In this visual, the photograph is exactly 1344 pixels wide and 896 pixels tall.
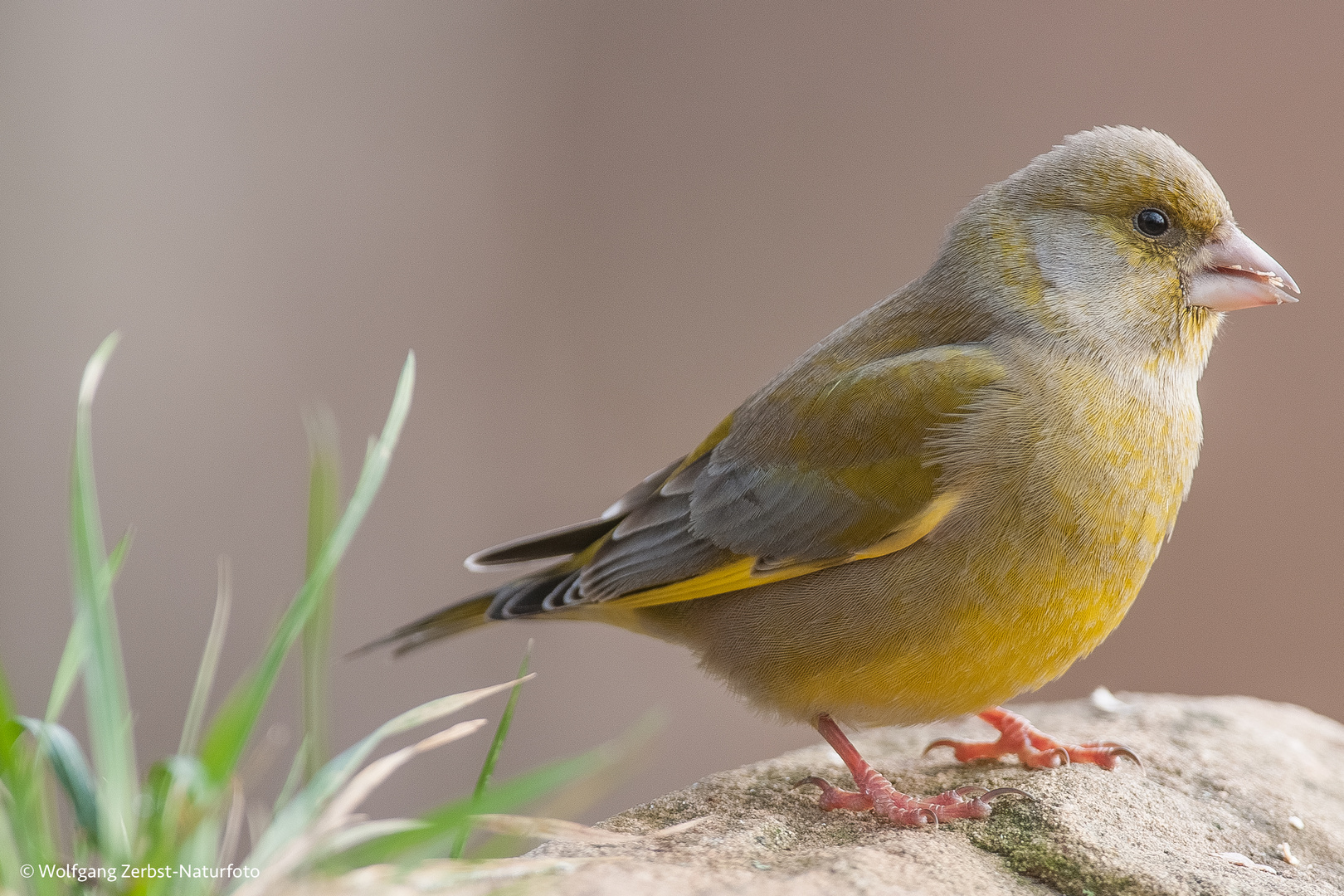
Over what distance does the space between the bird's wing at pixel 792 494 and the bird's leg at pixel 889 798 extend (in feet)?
1.36

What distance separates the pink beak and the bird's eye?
0.11 meters

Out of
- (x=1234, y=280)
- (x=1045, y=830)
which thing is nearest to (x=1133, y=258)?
(x=1234, y=280)

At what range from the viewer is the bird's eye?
2.77m

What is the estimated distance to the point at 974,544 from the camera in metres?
2.44

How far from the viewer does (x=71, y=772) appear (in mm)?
1783

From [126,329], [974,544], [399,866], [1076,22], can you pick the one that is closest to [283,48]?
[126,329]

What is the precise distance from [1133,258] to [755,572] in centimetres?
114

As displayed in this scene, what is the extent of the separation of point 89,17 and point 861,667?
15.8 feet

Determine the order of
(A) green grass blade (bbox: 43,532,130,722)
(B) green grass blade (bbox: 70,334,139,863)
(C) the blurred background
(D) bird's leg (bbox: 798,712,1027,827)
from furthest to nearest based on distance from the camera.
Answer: (C) the blurred background, (D) bird's leg (bbox: 798,712,1027,827), (A) green grass blade (bbox: 43,532,130,722), (B) green grass blade (bbox: 70,334,139,863)

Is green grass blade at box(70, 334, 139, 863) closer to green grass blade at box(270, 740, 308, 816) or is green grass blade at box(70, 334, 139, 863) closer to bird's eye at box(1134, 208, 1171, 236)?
green grass blade at box(270, 740, 308, 816)

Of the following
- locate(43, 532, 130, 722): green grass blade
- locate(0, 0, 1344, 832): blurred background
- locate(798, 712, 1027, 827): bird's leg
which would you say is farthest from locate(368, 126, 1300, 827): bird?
locate(0, 0, 1344, 832): blurred background

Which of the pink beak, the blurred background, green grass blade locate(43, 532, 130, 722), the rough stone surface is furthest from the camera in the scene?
the blurred background

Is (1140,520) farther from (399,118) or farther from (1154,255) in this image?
(399,118)

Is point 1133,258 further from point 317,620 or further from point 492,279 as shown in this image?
point 492,279
